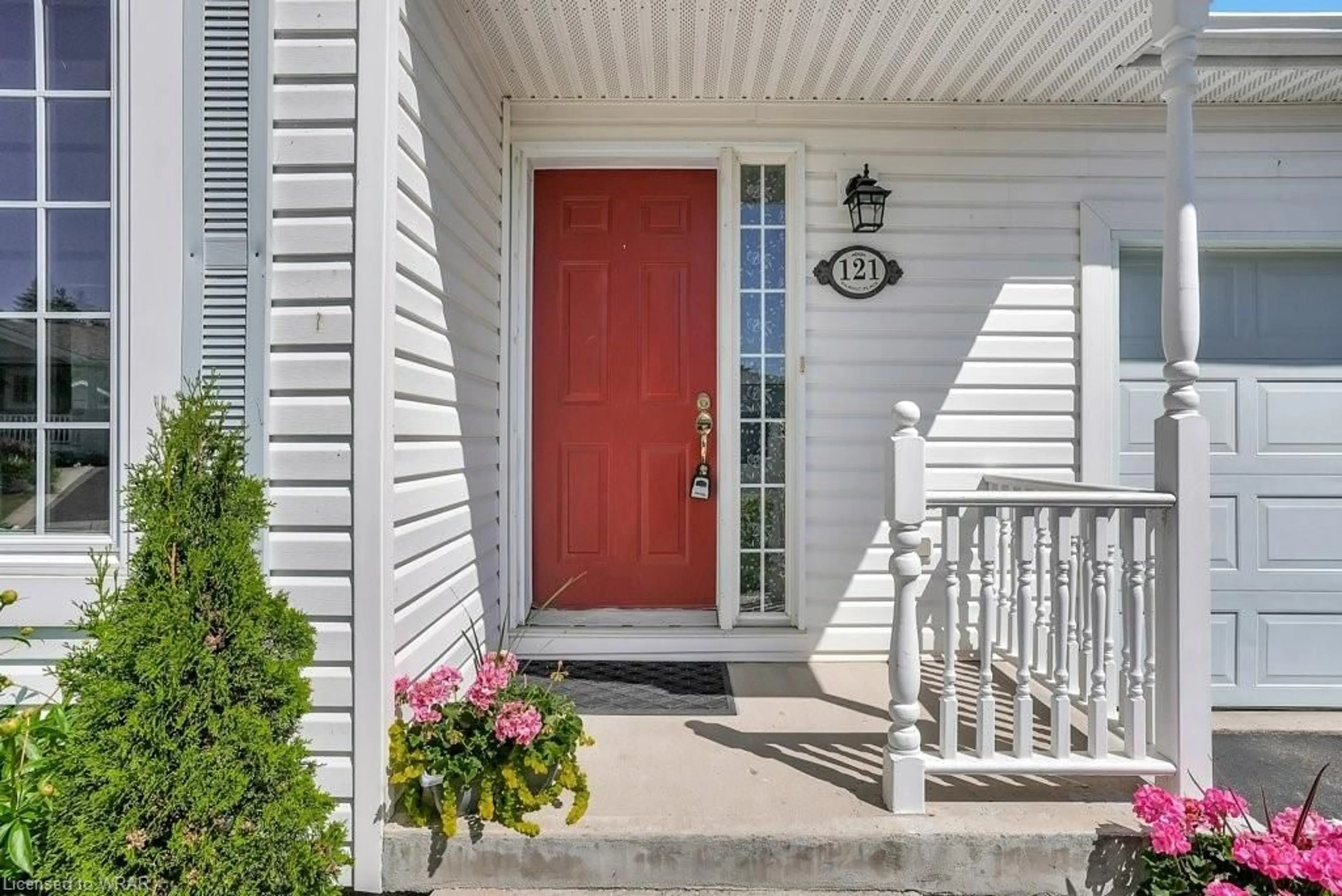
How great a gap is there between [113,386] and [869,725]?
250 centimetres

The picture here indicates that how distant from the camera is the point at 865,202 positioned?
3.14 m

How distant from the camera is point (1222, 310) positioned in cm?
315

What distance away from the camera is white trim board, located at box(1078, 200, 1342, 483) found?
123 inches

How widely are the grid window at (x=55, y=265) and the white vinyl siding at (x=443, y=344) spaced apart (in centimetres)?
76

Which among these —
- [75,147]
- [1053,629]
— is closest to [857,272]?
[1053,629]

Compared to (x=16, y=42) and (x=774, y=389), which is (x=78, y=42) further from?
(x=774, y=389)

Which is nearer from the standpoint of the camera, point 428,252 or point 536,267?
point 428,252

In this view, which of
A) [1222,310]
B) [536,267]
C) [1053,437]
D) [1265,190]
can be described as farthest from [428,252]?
[1265,190]

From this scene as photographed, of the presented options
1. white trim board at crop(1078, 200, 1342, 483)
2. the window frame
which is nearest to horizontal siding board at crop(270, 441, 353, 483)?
the window frame

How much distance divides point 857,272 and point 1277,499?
2.01 meters

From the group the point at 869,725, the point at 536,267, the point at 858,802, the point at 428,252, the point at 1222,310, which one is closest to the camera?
the point at 858,802

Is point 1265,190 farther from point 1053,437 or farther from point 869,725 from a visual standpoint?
point 869,725

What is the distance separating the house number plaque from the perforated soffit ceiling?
2.20ft

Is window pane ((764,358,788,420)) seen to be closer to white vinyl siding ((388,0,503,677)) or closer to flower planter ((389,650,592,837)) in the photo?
white vinyl siding ((388,0,503,677))
